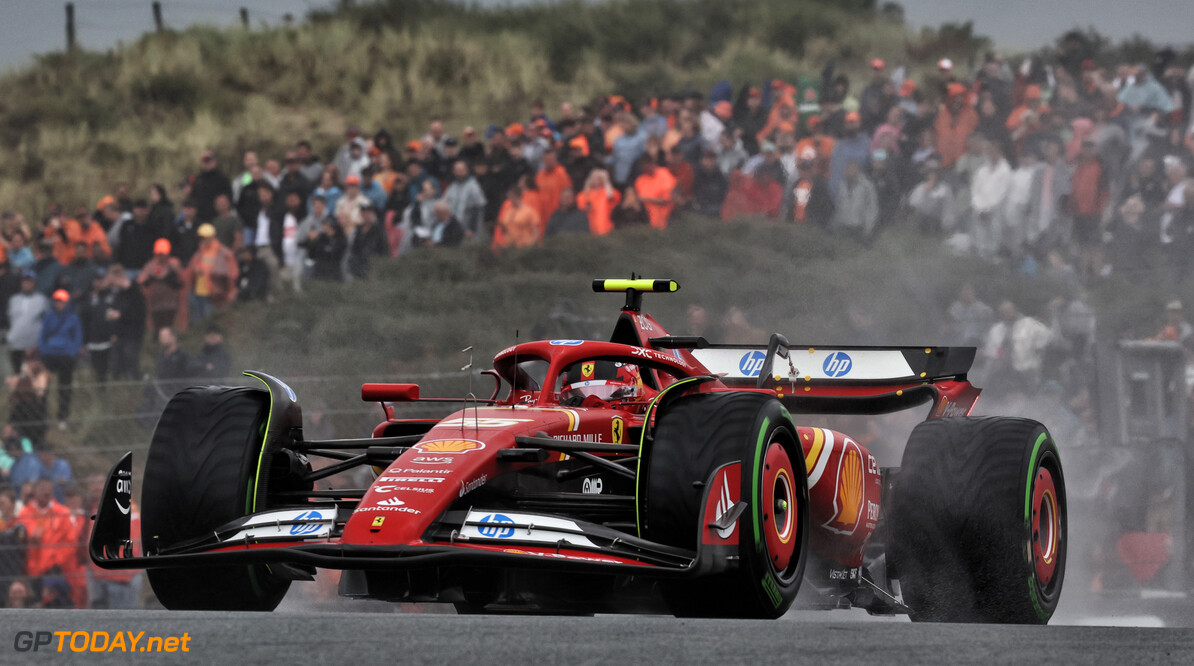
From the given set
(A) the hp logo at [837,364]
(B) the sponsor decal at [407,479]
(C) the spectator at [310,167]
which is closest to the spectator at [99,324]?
(C) the spectator at [310,167]

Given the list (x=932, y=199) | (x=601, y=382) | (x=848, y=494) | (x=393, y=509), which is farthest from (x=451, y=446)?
(x=932, y=199)

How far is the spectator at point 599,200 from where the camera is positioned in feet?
60.7

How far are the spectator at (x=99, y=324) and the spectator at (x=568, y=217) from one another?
5.74 m

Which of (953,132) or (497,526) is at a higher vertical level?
(953,132)

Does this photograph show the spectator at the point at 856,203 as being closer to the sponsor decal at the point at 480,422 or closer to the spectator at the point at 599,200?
the spectator at the point at 599,200

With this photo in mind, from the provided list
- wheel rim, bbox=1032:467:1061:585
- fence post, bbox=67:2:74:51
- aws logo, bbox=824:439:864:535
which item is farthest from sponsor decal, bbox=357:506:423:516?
fence post, bbox=67:2:74:51

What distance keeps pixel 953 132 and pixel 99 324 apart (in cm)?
1068

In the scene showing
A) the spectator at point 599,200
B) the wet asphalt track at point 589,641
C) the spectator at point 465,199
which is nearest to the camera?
the wet asphalt track at point 589,641

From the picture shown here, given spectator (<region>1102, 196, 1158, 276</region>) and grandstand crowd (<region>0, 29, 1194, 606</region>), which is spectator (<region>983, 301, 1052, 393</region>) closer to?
grandstand crowd (<region>0, 29, 1194, 606</region>)

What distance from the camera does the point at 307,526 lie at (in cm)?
557

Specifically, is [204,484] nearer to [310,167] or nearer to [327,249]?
[327,249]

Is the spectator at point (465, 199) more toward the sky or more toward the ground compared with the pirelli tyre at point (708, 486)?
more toward the sky

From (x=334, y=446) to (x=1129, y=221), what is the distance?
478 inches

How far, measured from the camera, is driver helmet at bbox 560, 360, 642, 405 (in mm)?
7094
